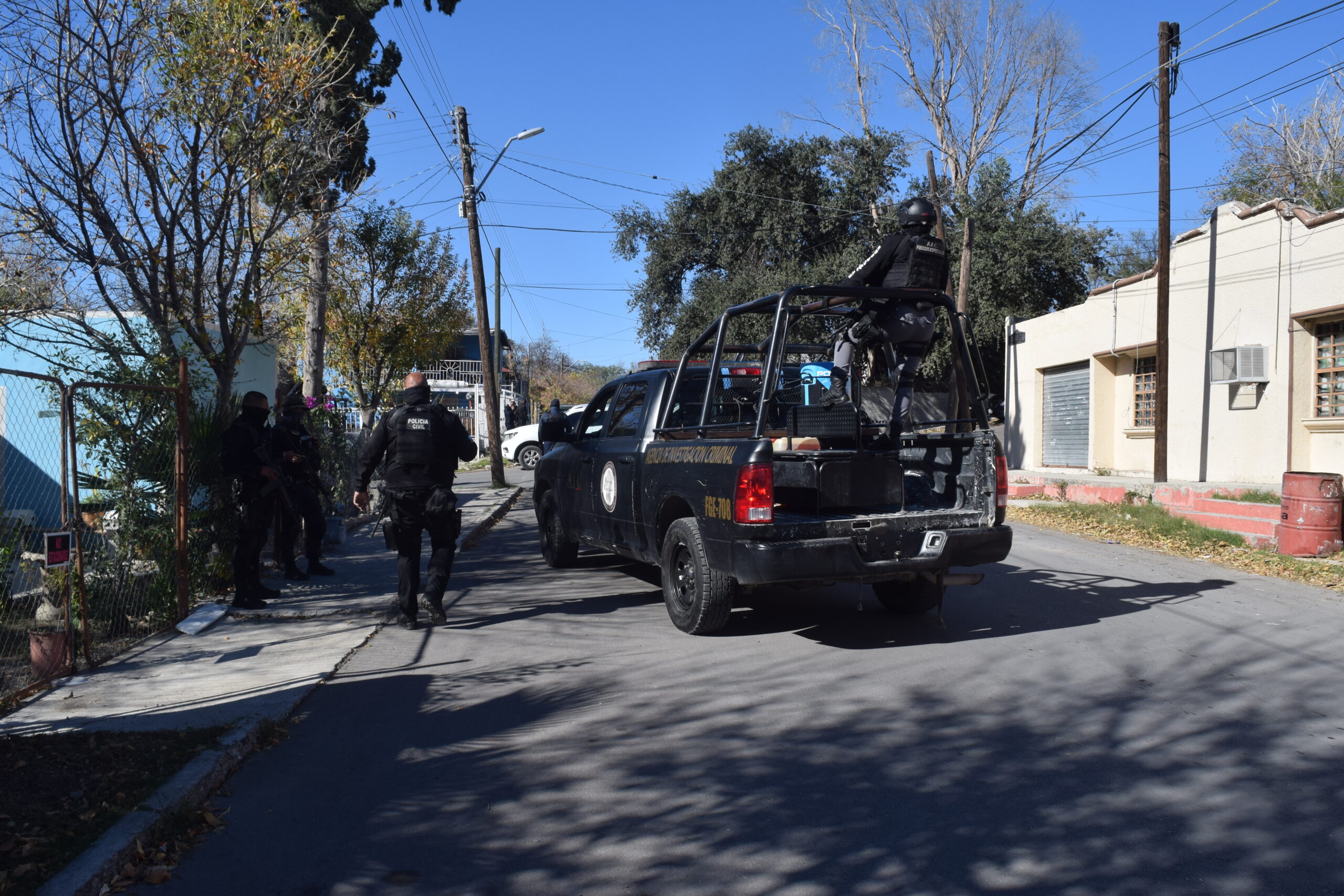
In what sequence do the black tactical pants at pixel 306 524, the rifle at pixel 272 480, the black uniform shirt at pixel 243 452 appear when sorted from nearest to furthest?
1. the black uniform shirt at pixel 243 452
2. the rifle at pixel 272 480
3. the black tactical pants at pixel 306 524

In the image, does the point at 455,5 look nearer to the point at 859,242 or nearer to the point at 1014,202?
the point at 859,242

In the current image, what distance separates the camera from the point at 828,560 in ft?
19.4

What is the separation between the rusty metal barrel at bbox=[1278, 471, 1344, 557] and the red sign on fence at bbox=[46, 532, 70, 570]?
1066cm

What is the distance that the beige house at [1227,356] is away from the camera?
43.9ft

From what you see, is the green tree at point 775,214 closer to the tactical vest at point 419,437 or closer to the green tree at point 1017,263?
the green tree at point 1017,263

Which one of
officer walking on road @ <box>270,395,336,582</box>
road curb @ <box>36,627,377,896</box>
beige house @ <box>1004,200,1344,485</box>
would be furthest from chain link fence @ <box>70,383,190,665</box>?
beige house @ <box>1004,200,1344,485</box>

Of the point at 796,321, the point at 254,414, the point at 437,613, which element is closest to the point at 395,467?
the point at 437,613

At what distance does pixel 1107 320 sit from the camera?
18.8 meters

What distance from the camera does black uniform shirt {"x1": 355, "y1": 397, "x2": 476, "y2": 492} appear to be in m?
7.09

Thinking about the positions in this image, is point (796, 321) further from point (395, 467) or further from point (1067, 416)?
point (1067, 416)

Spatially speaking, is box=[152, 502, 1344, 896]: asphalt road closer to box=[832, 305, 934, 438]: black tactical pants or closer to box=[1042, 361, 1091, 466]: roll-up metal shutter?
box=[832, 305, 934, 438]: black tactical pants

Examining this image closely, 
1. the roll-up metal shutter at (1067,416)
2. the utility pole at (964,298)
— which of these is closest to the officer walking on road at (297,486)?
the utility pole at (964,298)

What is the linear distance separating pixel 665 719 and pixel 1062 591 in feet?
15.4

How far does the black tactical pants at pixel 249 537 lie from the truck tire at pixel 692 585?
3.28 meters
